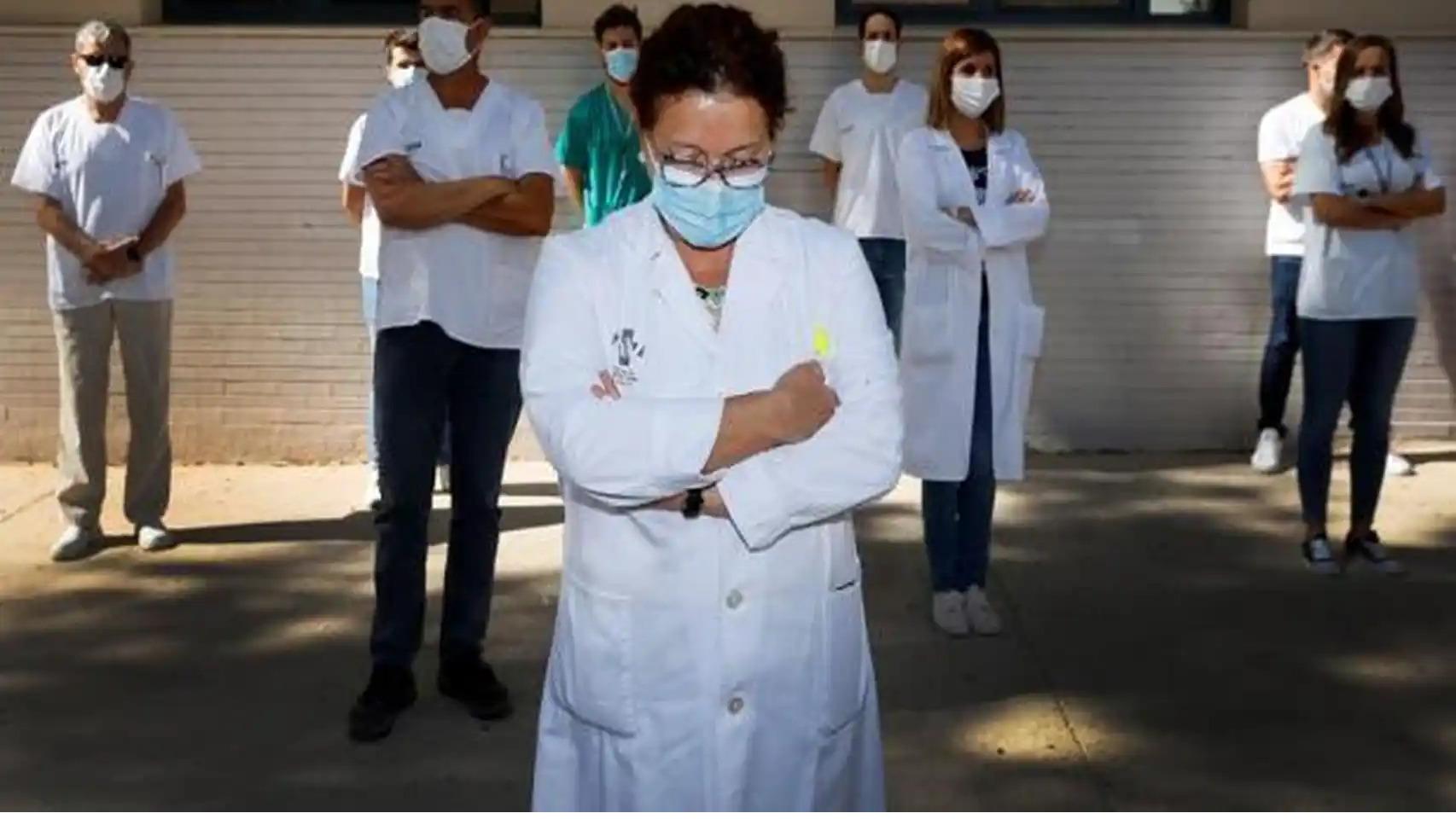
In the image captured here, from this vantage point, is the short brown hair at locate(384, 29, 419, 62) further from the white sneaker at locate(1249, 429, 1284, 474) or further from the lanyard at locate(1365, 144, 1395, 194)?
the white sneaker at locate(1249, 429, 1284, 474)

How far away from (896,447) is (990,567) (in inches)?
173

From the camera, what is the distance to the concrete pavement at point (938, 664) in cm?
550

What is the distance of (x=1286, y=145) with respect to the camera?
30.2 feet

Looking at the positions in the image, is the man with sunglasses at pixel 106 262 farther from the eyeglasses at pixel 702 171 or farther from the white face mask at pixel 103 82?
the eyeglasses at pixel 702 171

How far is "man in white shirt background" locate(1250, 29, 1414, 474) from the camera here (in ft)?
30.0

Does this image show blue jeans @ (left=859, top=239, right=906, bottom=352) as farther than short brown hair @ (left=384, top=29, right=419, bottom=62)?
Yes

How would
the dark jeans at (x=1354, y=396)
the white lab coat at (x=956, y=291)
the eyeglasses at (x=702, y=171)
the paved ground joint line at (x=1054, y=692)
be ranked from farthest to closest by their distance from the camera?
the dark jeans at (x=1354, y=396) → the white lab coat at (x=956, y=291) → the paved ground joint line at (x=1054, y=692) → the eyeglasses at (x=702, y=171)

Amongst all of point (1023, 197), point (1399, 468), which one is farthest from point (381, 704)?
point (1399, 468)

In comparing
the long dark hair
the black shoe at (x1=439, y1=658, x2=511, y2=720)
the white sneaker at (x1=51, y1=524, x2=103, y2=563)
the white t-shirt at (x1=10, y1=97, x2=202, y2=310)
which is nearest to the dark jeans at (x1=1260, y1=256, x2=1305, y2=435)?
the long dark hair

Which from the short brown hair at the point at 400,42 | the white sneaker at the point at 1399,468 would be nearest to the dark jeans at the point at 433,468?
the short brown hair at the point at 400,42

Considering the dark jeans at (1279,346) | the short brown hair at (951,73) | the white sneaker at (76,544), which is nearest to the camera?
the short brown hair at (951,73)

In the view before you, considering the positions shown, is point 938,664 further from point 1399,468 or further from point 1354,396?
point 1399,468

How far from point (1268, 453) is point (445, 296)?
197 inches

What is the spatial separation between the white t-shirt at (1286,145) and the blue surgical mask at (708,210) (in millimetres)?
6231
